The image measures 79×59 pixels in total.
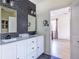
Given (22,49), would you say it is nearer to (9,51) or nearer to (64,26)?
(9,51)

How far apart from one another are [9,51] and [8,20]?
1.19 m

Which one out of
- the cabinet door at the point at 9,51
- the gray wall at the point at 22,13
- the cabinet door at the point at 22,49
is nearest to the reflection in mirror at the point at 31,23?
the gray wall at the point at 22,13

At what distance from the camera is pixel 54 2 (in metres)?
4.78

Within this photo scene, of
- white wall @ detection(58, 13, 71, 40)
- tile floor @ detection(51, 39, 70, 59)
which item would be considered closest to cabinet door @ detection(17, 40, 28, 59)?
tile floor @ detection(51, 39, 70, 59)

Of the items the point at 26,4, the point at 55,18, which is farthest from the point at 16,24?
the point at 55,18

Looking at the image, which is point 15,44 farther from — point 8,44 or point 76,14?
point 76,14

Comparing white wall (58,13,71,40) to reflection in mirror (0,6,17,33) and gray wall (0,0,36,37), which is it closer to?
gray wall (0,0,36,37)

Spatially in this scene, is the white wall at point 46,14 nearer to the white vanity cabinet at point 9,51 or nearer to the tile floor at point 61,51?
the tile floor at point 61,51

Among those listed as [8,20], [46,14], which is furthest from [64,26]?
[8,20]

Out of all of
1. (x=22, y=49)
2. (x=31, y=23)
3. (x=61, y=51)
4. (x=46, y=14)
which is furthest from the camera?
(x=61, y=51)

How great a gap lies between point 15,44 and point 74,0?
103 inches

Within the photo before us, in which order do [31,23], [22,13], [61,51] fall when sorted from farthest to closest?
[61,51] → [31,23] → [22,13]

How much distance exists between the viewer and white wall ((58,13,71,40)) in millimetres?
10727

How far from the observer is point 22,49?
2.85m
